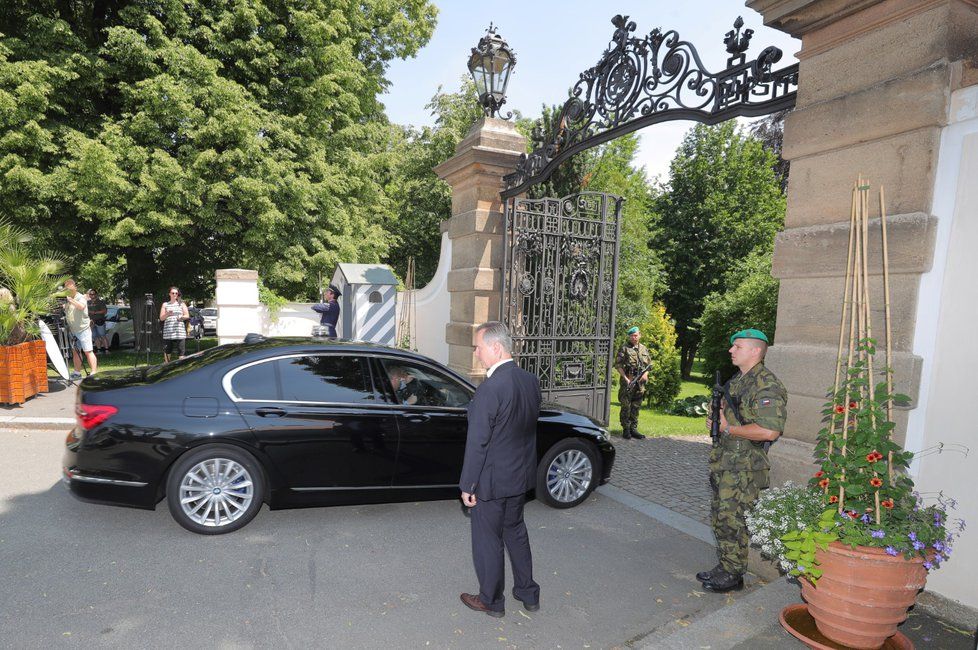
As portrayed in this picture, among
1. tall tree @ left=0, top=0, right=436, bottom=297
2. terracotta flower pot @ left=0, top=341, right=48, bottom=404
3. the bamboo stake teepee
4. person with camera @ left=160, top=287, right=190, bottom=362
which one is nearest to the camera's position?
the bamboo stake teepee

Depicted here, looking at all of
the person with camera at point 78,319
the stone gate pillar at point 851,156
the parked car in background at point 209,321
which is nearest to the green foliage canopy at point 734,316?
the stone gate pillar at point 851,156

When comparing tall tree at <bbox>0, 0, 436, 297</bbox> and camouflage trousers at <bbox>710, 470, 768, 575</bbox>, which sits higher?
tall tree at <bbox>0, 0, 436, 297</bbox>

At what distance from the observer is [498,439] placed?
3.50 meters

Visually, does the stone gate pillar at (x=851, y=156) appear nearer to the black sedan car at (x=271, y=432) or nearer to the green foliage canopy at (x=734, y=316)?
the black sedan car at (x=271, y=432)

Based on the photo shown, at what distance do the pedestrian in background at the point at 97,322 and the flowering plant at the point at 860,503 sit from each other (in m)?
17.1

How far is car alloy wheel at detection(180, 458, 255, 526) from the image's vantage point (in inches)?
179

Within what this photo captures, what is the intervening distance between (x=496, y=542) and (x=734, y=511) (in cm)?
168

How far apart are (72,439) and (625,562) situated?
4403 mm

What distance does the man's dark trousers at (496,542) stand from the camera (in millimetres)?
3570

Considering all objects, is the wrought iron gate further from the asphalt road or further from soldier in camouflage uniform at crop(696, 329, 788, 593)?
soldier in camouflage uniform at crop(696, 329, 788, 593)

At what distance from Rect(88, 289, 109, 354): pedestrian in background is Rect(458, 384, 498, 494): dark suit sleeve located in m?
15.7

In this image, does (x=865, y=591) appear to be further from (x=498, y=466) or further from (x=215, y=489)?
(x=215, y=489)

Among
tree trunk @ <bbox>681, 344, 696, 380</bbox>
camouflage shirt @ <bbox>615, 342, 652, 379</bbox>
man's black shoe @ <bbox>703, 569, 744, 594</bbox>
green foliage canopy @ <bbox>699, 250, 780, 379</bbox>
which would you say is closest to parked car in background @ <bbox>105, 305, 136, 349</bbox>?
camouflage shirt @ <bbox>615, 342, 652, 379</bbox>

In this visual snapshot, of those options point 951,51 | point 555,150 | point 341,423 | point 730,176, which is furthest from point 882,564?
point 730,176
